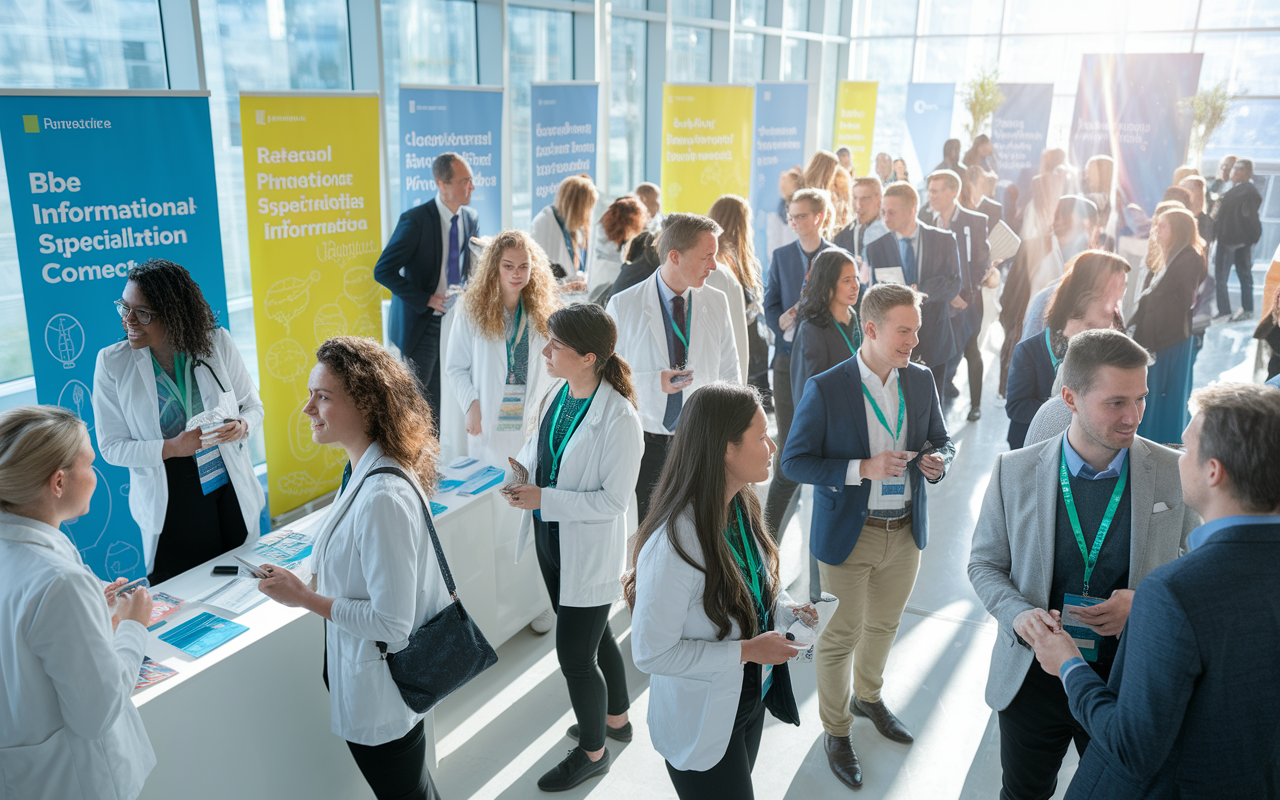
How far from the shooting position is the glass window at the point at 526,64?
24.6ft

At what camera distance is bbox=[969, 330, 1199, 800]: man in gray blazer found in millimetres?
2057

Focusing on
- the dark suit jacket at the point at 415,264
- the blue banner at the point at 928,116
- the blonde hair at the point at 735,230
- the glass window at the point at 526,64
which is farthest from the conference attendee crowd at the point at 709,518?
the blue banner at the point at 928,116

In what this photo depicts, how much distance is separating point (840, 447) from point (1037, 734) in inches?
40.8

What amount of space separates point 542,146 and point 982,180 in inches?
185

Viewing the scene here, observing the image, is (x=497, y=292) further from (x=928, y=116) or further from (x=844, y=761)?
(x=928, y=116)

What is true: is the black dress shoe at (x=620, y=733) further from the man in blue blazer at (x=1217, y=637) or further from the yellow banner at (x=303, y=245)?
the yellow banner at (x=303, y=245)

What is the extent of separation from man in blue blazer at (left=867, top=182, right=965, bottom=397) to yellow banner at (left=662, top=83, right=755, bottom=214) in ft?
8.22

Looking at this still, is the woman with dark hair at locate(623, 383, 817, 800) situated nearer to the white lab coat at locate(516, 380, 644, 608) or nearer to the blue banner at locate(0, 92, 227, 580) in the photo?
the white lab coat at locate(516, 380, 644, 608)

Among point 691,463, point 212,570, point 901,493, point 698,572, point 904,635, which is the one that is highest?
point 691,463

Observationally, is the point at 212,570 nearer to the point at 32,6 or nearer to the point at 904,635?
the point at 904,635

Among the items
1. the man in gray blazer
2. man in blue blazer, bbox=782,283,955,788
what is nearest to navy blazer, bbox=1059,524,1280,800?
the man in gray blazer

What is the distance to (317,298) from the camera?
15.6 ft

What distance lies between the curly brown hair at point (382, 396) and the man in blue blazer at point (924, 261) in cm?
358

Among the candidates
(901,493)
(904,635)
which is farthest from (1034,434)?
(904,635)
